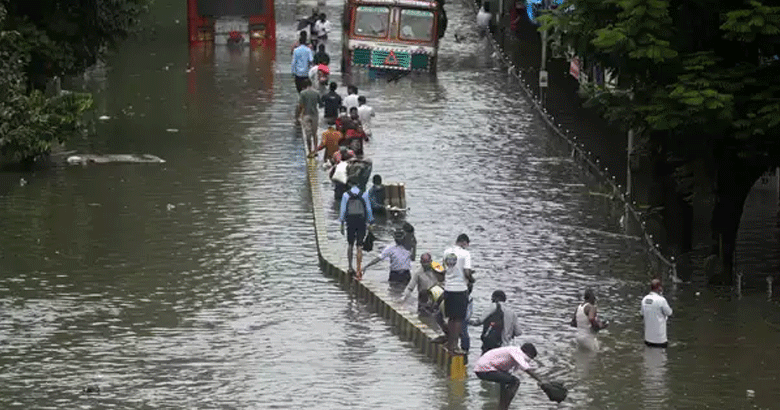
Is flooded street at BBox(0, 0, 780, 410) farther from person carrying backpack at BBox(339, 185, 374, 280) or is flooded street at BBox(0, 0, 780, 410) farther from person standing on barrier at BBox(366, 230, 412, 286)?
person standing on barrier at BBox(366, 230, 412, 286)

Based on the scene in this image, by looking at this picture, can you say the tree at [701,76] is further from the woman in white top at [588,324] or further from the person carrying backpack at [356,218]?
the woman in white top at [588,324]

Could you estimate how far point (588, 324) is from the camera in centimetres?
2725

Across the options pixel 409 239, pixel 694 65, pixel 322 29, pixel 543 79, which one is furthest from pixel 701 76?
pixel 322 29

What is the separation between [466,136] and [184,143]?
19.6 ft

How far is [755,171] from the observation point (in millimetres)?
32969

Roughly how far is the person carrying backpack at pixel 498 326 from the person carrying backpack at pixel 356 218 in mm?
5335

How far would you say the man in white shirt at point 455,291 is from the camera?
1032 inches

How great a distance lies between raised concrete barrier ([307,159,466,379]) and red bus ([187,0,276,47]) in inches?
995

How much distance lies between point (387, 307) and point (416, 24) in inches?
1078

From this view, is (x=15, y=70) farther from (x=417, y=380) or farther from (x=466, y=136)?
(x=417, y=380)

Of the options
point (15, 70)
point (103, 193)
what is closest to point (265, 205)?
point (103, 193)

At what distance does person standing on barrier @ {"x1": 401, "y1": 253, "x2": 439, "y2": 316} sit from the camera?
28.5m

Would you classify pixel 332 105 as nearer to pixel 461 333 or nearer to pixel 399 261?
pixel 399 261

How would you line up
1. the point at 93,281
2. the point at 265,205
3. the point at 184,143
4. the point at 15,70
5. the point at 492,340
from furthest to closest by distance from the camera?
the point at 184,143 → the point at 15,70 → the point at 265,205 → the point at 93,281 → the point at 492,340
